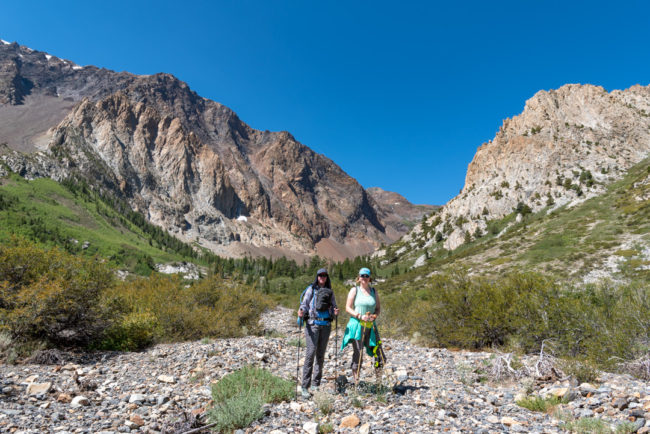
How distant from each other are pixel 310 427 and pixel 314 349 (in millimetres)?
2010

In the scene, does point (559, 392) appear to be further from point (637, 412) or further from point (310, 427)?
point (310, 427)

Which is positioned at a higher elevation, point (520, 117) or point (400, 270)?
point (520, 117)

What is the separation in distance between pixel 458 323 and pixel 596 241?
1655 inches

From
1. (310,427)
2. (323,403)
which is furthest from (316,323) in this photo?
(310,427)

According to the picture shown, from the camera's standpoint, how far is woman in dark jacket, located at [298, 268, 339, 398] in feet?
24.8

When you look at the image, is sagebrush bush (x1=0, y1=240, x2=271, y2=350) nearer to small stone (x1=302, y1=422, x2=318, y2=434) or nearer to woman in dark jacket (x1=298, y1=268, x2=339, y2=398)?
woman in dark jacket (x1=298, y1=268, x2=339, y2=398)

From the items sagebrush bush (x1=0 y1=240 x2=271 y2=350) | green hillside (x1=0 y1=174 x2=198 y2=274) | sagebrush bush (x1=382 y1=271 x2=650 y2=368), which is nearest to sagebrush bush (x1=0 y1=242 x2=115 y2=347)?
sagebrush bush (x1=0 y1=240 x2=271 y2=350)

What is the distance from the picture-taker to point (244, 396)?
6.89m

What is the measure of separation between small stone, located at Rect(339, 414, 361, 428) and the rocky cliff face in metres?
99.8

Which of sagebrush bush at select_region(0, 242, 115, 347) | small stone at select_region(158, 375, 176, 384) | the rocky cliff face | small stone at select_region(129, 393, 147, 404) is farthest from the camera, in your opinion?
the rocky cliff face

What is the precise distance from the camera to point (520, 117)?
133 meters

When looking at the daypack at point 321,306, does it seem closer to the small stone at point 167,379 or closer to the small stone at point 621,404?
the small stone at point 167,379

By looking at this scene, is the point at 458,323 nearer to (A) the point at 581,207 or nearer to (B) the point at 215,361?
(B) the point at 215,361

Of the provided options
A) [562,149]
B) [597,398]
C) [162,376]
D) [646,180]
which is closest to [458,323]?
[597,398]
